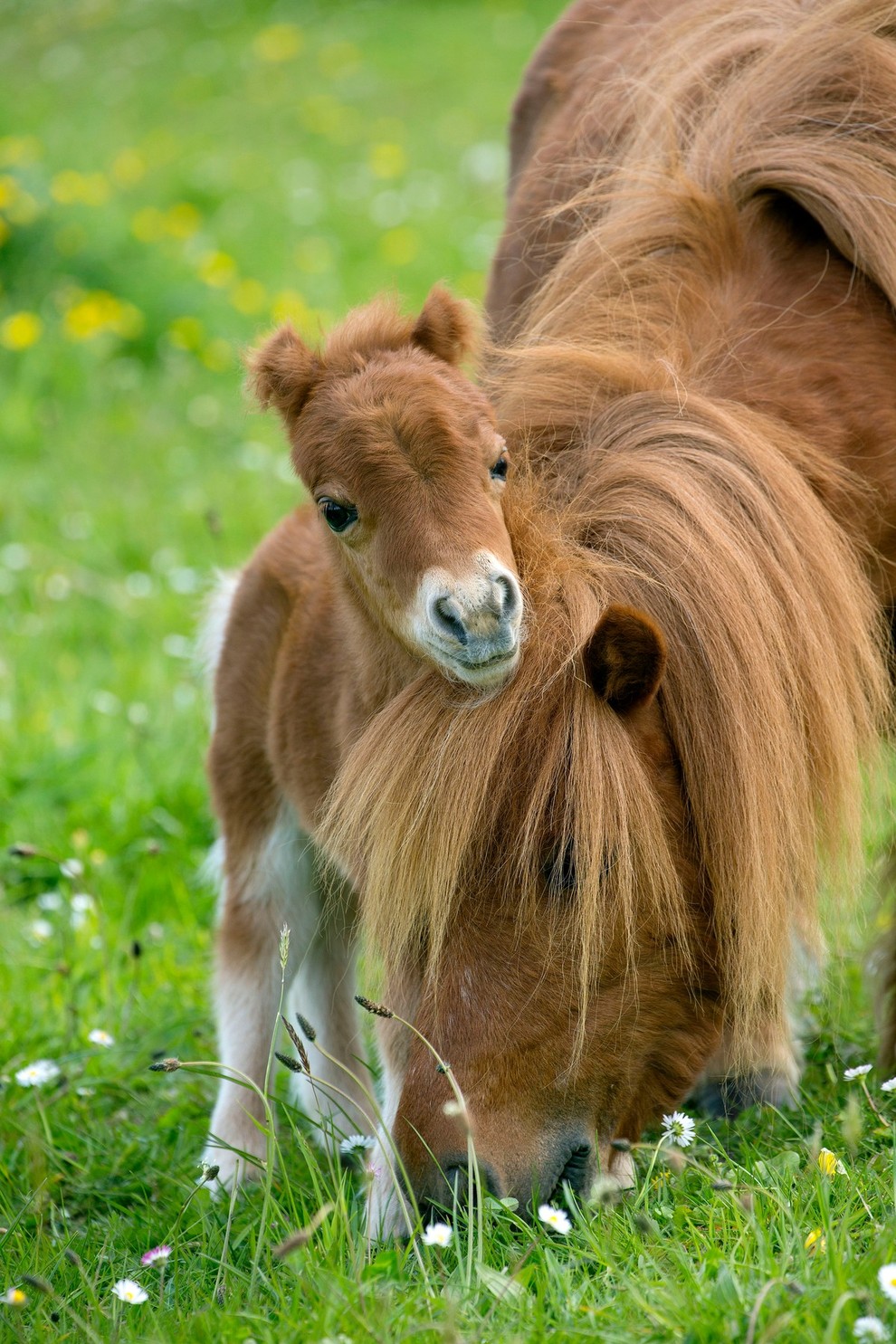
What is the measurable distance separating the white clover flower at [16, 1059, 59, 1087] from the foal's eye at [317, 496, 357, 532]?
4.52 feet

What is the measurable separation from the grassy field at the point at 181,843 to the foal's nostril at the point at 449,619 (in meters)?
0.84

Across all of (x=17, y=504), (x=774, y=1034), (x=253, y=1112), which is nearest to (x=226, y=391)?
(x=17, y=504)

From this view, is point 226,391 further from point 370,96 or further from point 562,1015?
point 370,96

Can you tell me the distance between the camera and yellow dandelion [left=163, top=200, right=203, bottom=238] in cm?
874

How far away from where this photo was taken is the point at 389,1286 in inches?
80.2

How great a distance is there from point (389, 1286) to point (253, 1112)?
118 centimetres

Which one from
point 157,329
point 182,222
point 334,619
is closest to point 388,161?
point 182,222

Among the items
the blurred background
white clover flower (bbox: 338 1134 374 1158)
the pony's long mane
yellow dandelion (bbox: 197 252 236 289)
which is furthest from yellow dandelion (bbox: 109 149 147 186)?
white clover flower (bbox: 338 1134 374 1158)

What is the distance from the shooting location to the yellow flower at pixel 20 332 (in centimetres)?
748

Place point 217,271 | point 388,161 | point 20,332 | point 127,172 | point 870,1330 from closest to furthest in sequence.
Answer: point 870,1330, point 20,332, point 217,271, point 127,172, point 388,161

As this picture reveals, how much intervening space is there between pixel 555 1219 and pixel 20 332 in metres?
6.36

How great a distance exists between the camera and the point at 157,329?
798 centimetres

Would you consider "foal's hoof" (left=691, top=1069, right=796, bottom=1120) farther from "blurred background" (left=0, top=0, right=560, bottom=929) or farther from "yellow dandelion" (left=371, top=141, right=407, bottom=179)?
"yellow dandelion" (left=371, top=141, right=407, bottom=179)

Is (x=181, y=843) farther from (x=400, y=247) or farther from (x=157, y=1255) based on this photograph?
(x=400, y=247)
